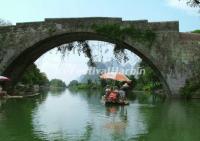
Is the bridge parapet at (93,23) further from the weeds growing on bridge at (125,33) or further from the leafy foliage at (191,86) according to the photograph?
the leafy foliage at (191,86)

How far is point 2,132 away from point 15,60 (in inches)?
876

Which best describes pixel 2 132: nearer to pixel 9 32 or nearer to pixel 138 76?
pixel 9 32

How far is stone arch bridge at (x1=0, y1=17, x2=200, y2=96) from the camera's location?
103ft

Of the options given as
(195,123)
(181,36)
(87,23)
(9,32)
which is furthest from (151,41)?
(195,123)

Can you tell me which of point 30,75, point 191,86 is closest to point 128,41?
point 191,86

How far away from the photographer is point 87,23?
32625 mm

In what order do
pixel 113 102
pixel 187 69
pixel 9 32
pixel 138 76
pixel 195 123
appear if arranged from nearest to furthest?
pixel 195 123 < pixel 113 102 < pixel 187 69 < pixel 9 32 < pixel 138 76

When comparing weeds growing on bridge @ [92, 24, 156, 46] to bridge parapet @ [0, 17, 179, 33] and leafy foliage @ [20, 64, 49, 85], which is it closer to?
bridge parapet @ [0, 17, 179, 33]

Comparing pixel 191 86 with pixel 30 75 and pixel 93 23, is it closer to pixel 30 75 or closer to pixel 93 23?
pixel 93 23

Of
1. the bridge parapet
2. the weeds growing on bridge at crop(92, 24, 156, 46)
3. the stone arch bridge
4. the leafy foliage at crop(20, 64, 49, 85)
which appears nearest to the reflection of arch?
the stone arch bridge

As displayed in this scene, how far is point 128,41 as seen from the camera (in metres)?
32.2

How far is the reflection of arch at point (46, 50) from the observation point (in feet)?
109

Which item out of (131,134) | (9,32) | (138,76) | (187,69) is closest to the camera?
(131,134)

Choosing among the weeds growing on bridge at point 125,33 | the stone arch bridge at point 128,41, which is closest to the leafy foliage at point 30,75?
the stone arch bridge at point 128,41
